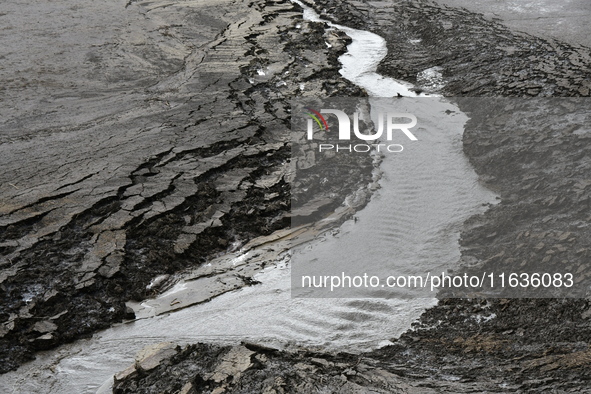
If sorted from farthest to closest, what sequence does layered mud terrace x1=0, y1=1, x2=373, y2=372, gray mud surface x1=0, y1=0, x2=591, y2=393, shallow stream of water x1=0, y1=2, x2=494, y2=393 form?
1. layered mud terrace x1=0, y1=1, x2=373, y2=372
2. shallow stream of water x1=0, y1=2, x2=494, y2=393
3. gray mud surface x1=0, y1=0, x2=591, y2=393

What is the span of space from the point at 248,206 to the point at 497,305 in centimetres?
221

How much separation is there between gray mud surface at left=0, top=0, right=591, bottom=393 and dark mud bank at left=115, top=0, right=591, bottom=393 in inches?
0.5

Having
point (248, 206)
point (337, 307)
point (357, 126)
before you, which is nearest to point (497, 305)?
point (337, 307)

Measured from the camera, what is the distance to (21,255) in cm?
479

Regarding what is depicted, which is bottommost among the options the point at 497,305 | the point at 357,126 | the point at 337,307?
the point at 337,307

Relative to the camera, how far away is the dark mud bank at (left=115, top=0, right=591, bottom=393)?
375cm

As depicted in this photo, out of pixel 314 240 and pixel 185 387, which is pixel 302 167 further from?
pixel 185 387

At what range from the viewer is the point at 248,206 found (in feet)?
18.5

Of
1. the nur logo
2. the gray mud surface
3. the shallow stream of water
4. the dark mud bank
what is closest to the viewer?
the dark mud bank

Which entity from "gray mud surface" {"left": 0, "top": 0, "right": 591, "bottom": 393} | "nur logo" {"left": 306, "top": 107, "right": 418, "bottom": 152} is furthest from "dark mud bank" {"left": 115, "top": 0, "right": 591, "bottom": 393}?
"nur logo" {"left": 306, "top": 107, "right": 418, "bottom": 152}

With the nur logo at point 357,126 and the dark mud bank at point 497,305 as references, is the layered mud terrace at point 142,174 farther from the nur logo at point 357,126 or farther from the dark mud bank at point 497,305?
the dark mud bank at point 497,305

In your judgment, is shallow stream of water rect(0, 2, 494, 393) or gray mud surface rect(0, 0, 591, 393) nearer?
gray mud surface rect(0, 0, 591, 393)

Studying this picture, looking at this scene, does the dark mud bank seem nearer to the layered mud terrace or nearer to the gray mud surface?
the gray mud surface

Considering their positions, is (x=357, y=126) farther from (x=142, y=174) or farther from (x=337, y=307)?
(x=337, y=307)
